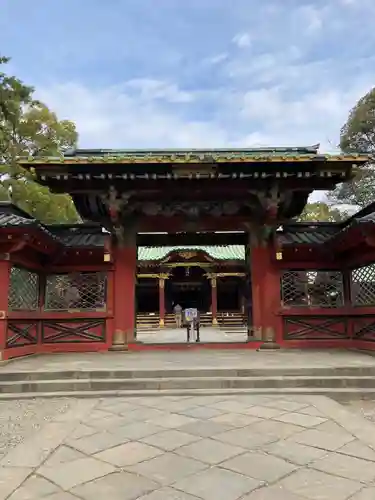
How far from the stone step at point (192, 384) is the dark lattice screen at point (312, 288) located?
372 cm

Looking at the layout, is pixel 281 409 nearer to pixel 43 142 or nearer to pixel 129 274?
pixel 129 274

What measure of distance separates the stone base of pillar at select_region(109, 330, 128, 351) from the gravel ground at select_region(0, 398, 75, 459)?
3.51 metres

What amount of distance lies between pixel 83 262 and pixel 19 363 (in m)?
3.02

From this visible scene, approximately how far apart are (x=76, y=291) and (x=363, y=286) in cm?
669

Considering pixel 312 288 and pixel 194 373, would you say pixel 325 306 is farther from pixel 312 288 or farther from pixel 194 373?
pixel 194 373

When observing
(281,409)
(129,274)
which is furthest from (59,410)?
(129,274)

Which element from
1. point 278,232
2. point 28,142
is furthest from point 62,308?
point 28,142

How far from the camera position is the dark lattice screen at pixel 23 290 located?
26.3ft

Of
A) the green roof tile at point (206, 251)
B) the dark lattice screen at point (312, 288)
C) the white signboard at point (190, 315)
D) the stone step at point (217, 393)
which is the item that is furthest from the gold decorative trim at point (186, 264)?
the stone step at point (217, 393)

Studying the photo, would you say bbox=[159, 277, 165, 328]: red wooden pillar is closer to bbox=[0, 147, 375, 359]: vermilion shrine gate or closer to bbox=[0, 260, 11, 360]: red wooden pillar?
bbox=[0, 147, 375, 359]: vermilion shrine gate

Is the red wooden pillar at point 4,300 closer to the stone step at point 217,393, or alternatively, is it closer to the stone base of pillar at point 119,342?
the stone step at point 217,393

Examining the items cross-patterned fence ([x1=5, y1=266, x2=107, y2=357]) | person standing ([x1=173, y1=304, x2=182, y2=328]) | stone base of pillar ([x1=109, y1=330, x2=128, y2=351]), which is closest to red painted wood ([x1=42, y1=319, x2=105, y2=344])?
cross-patterned fence ([x1=5, y1=266, x2=107, y2=357])

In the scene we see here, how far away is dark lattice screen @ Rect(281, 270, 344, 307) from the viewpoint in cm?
952

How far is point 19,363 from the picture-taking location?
715cm
